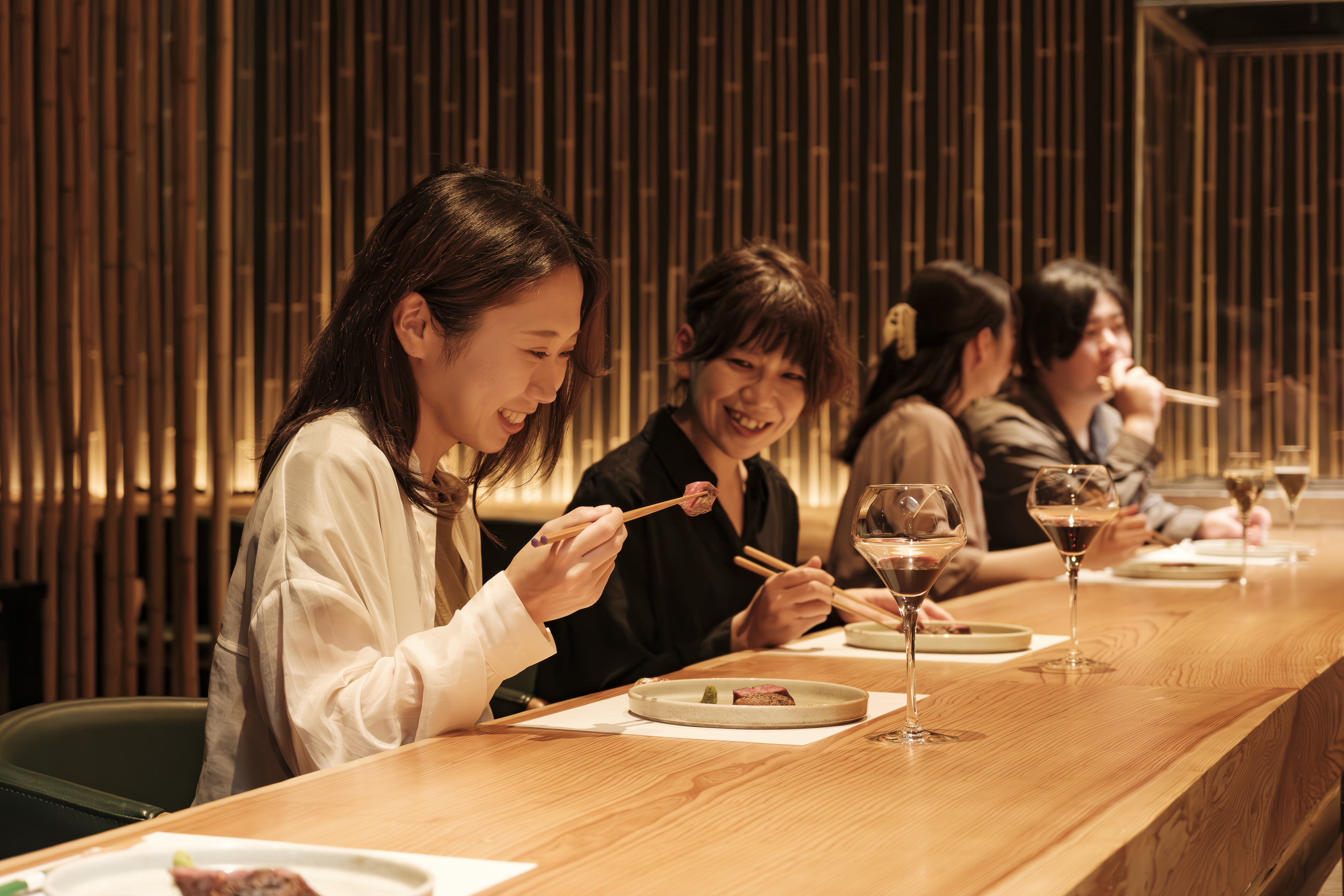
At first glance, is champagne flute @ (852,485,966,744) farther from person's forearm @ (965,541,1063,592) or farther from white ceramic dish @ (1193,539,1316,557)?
white ceramic dish @ (1193,539,1316,557)

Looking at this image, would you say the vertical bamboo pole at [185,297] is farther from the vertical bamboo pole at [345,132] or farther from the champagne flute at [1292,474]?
the champagne flute at [1292,474]

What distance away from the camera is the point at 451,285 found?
1.41 meters

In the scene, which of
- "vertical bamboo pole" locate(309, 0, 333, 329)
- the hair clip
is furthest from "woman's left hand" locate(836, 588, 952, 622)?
"vertical bamboo pole" locate(309, 0, 333, 329)

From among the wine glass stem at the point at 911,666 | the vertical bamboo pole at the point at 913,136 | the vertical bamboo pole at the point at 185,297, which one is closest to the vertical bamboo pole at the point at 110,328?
the vertical bamboo pole at the point at 185,297

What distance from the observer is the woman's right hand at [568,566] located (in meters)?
1.17

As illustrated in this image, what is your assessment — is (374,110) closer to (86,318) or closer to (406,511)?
(86,318)

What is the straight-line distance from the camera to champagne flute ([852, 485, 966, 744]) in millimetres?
1107

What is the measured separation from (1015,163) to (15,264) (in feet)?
10.6

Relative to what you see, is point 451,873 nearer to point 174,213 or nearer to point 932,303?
point 932,303

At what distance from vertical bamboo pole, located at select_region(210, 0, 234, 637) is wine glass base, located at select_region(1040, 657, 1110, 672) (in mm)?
2265

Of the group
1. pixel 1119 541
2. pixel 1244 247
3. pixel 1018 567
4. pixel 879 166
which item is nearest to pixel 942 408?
pixel 1018 567

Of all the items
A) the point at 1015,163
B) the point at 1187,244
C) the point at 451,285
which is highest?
the point at 1015,163

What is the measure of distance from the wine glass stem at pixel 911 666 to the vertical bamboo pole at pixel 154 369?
249cm

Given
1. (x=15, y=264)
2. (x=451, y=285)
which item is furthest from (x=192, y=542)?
(x=451, y=285)
